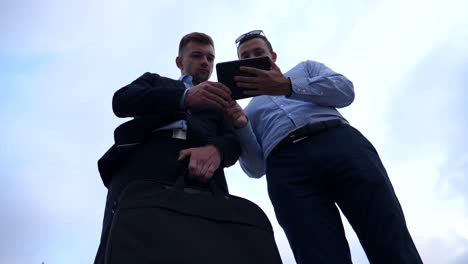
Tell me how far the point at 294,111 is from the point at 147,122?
39.3 inches

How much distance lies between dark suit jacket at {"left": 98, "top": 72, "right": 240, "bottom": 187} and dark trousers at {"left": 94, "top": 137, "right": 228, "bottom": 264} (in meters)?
0.06

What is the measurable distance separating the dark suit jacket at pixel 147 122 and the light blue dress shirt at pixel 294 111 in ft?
1.03

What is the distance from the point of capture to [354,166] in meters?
2.46

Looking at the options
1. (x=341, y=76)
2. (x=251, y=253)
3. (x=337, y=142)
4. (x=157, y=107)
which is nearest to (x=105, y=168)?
(x=157, y=107)

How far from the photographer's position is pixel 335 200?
2.59 m

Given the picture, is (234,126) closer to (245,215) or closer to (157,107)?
(157,107)

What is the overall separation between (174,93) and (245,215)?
2.53 ft

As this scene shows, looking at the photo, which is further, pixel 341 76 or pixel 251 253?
pixel 341 76

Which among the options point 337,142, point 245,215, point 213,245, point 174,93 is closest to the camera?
point 213,245

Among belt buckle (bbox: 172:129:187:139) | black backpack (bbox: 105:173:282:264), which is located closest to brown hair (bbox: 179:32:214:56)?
belt buckle (bbox: 172:129:187:139)

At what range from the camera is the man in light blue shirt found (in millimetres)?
2334

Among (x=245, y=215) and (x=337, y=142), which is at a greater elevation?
(x=337, y=142)

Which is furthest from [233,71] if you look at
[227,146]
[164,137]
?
[164,137]

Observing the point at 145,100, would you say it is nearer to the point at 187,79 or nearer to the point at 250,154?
the point at 187,79
